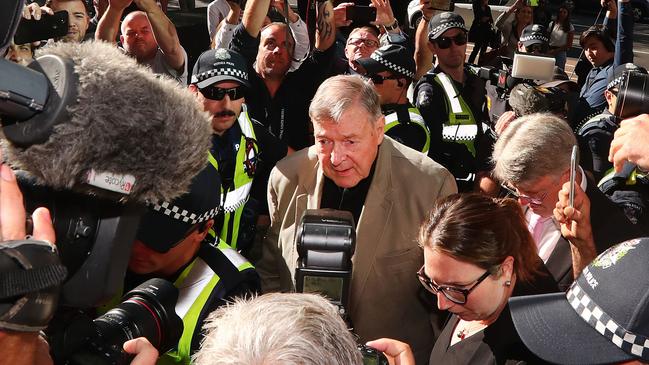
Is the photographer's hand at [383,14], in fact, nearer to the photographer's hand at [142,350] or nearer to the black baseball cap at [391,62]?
the black baseball cap at [391,62]

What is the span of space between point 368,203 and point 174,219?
0.82 m

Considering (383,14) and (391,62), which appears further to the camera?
(383,14)

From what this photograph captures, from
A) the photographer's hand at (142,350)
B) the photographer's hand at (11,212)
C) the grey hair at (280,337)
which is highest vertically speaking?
the photographer's hand at (11,212)

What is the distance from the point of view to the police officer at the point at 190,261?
2.21m

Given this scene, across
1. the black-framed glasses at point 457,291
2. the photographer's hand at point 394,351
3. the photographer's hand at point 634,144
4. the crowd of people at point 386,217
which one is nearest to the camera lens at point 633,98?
the crowd of people at point 386,217

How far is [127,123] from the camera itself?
4.27ft

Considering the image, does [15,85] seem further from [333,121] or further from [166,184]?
[333,121]

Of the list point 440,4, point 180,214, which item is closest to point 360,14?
point 440,4

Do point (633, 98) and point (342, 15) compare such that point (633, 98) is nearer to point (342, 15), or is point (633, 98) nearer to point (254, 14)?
point (254, 14)

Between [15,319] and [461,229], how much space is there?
1.33 metres

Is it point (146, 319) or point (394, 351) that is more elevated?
point (146, 319)

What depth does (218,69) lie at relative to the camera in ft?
11.5

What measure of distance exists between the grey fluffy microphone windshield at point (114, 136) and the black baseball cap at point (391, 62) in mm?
2805

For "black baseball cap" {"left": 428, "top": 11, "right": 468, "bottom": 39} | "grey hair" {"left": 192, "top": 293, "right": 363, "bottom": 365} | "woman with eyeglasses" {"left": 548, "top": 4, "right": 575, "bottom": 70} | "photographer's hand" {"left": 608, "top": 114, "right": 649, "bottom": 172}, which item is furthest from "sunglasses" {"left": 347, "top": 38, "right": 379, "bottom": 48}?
"woman with eyeglasses" {"left": 548, "top": 4, "right": 575, "bottom": 70}
